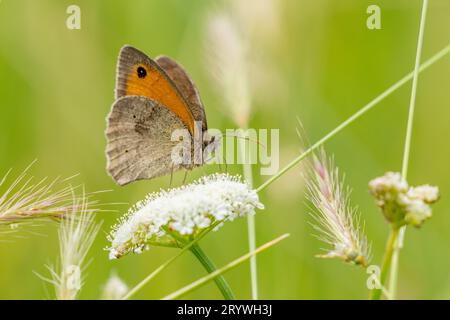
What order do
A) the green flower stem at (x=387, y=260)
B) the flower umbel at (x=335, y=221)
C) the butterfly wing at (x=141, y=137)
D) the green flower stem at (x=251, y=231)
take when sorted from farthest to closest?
the butterfly wing at (x=141, y=137) → the green flower stem at (x=251, y=231) → the flower umbel at (x=335, y=221) → the green flower stem at (x=387, y=260)

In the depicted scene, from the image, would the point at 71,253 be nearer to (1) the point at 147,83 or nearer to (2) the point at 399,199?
(2) the point at 399,199

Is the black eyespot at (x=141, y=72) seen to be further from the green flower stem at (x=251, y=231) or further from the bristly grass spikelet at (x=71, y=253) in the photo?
the bristly grass spikelet at (x=71, y=253)

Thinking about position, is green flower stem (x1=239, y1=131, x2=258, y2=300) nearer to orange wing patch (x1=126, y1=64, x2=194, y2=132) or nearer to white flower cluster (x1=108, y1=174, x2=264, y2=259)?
white flower cluster (x1=108, y1=174, x2=264, y2=259)

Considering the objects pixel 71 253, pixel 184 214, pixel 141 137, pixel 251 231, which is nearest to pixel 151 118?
pixel 141 137

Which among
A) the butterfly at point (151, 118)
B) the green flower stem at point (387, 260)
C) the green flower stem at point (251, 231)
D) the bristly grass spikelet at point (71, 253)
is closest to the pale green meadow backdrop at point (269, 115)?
the butterfly at point (151, 118)

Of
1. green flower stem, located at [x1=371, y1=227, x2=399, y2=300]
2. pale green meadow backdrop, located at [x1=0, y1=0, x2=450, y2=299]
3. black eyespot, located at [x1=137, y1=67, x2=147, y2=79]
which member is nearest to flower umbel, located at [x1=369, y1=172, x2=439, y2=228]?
green flower stem, located at [x1=371, y1=227, x2=399, y2=300]

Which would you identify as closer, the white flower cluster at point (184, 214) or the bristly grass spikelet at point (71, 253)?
the bristly grass spikelet at point (71, 253)

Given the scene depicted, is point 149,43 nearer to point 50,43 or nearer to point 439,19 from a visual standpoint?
point 50,43
